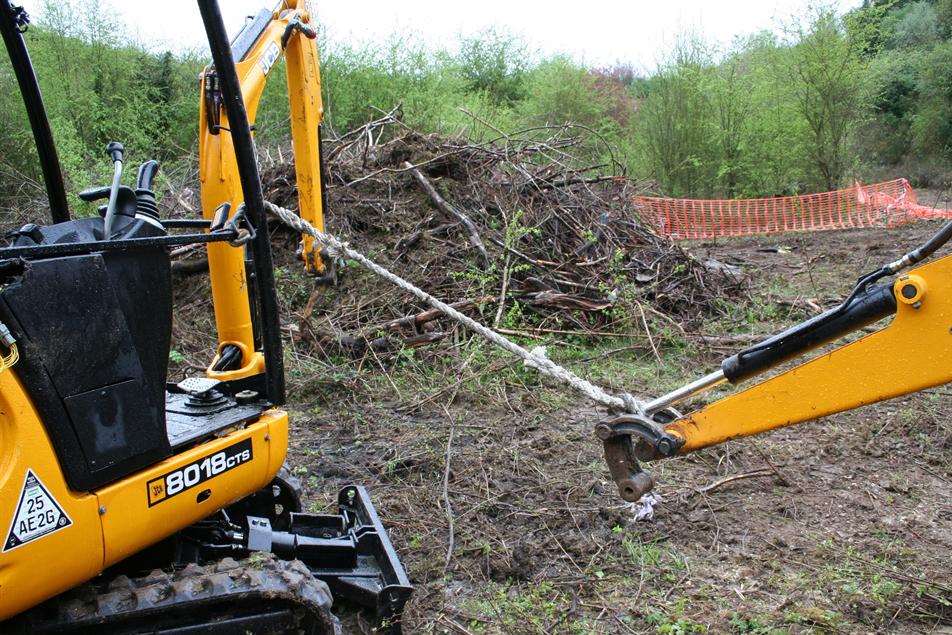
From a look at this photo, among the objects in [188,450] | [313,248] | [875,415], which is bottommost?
[875,415]

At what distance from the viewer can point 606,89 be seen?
22.3 meters

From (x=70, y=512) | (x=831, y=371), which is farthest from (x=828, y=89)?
(x=70, y=512)

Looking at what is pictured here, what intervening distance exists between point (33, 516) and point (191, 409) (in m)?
0.86

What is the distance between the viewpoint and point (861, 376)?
7.86 feet

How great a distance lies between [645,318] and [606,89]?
1692 cm

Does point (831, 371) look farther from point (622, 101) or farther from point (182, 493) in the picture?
point (622, 101)

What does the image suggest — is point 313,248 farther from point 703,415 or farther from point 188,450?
point 703,415

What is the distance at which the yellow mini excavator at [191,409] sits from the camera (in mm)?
1860

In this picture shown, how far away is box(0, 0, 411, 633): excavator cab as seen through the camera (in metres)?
1.84

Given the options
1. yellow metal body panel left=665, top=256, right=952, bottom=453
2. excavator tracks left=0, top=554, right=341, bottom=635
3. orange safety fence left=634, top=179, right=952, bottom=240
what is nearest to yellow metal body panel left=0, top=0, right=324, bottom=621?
excavator tracks left=0, top=554, right=341, bottom=635

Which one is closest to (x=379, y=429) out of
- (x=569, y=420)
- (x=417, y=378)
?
(x=417, y=378)

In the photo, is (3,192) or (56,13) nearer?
(3,192)

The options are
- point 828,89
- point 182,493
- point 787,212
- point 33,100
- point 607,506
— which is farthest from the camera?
point 828,89

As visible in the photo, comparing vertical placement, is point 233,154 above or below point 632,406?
above
